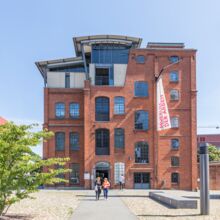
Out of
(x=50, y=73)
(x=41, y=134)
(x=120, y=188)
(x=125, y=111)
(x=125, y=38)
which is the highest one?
(x=125, y=38)

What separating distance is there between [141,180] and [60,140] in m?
10.3

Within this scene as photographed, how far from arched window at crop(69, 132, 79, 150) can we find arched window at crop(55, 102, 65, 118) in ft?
8.03

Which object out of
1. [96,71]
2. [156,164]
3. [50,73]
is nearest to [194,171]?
[156,164]

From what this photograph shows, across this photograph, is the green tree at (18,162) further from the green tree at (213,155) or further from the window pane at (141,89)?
the green tree at (213,155)

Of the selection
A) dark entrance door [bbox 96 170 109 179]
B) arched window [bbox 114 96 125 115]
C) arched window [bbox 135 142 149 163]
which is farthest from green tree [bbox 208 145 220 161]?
dark entrance door [bbox 96 170 109 179]

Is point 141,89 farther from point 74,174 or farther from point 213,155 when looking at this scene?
point 213,155

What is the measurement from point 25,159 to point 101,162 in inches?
1250

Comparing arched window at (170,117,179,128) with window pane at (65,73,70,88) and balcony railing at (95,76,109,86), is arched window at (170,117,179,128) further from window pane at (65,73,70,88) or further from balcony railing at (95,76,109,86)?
window pane at (65,73,70,88)

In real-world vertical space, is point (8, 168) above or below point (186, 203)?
above

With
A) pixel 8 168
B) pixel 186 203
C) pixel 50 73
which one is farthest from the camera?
pixel 50 73

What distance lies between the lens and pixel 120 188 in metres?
47.4

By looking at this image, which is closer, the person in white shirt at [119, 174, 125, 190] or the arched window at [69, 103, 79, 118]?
the person in white shirt at [119, 174, 125, 190]

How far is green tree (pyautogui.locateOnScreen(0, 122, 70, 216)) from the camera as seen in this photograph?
16.2m

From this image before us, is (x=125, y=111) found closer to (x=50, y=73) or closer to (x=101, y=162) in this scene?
(x=101, y=162)
